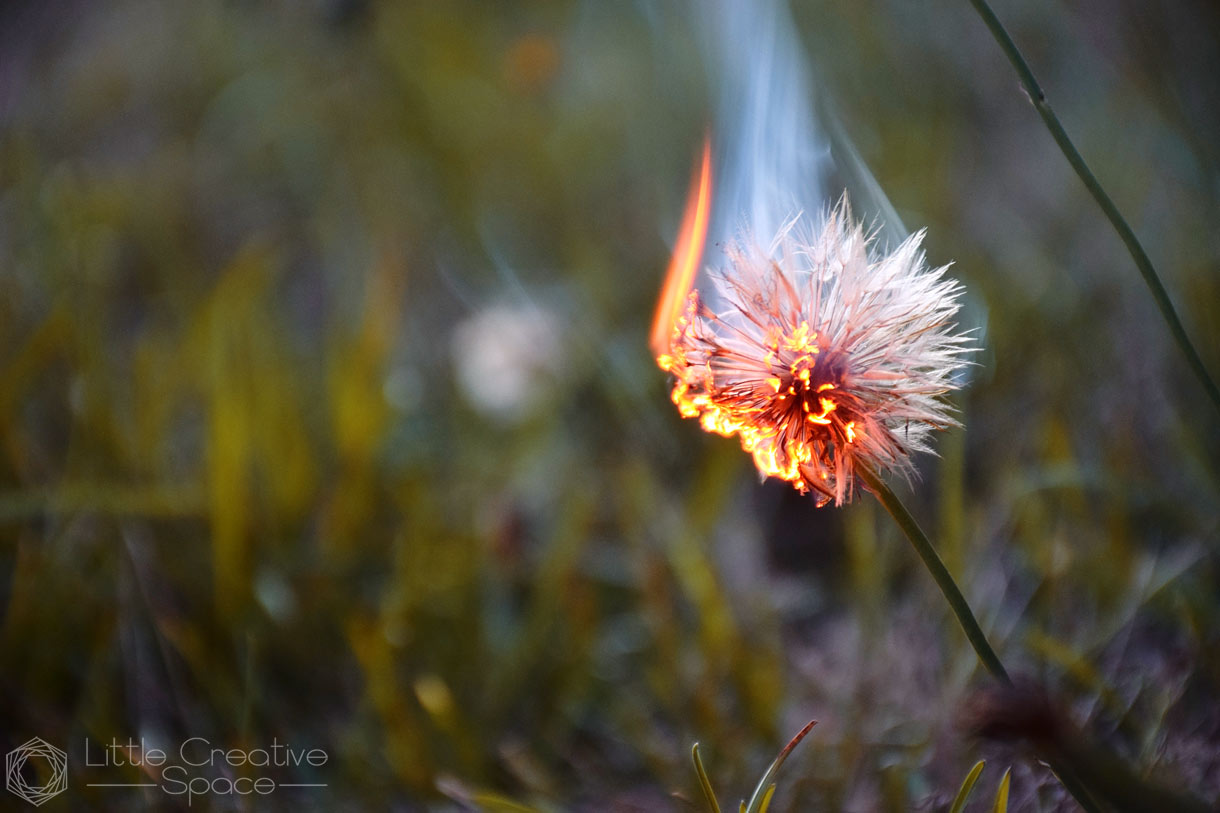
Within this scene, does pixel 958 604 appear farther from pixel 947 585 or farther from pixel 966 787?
pixel 966 787

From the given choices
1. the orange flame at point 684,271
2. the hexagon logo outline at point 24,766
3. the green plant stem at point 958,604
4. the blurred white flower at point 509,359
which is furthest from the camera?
the blurred white flower at point 509,359

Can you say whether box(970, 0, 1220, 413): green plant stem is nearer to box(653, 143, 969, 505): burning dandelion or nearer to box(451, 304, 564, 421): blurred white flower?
box(653, 143, 969, 505): burning dandelion

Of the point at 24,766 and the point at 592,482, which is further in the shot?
the point at 592,482

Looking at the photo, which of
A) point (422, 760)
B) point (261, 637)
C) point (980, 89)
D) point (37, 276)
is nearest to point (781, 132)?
point (422, 760)

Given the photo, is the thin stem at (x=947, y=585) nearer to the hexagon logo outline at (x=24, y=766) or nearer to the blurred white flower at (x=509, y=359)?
the hexagon logo outline at (x=24, y=766)

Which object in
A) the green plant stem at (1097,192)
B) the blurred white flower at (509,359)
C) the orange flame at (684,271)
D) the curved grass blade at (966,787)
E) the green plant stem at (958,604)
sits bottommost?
the curved grass blade at (966,787)

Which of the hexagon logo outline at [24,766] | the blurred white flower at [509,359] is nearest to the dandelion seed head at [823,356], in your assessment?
the hexagon logo outline at [24,766]

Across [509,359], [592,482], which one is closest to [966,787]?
[592,482]

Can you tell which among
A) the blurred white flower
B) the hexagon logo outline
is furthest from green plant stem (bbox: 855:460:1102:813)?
the blurred white flower

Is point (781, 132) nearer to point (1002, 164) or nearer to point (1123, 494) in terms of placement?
point (1123, 494)
